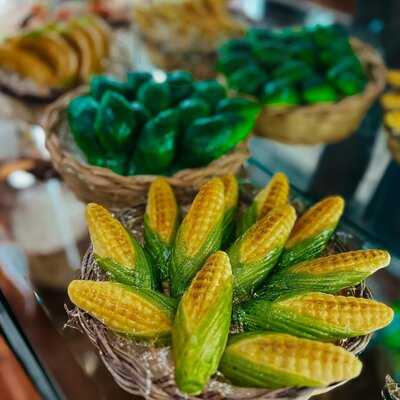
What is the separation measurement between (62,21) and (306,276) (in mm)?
1092

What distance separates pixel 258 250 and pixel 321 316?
0.09 metres

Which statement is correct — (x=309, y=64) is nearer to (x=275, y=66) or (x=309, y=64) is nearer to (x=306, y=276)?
(x=275, y=66)

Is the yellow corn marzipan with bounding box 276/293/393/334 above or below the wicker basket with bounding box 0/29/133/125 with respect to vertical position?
above

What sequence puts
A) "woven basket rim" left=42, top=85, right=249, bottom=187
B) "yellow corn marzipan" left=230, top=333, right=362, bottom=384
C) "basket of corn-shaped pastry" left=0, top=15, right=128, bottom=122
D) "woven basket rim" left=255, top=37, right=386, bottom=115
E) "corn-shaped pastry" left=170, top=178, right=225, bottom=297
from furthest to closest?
1. "basket of corn-shaped pastry" left=0, top=15, right=128, bottom=122
2. "woven basket rim" left=255, top=37, right=386, bottom=115
3. "woven basket rim" left=42, top=85, right=249, bottom=187
4. "corn-shaped pastry" left=170, top=178, right=225, bottom=297
5. "yellow corn marzipan" left=230, top=333, right=362, bottom=384

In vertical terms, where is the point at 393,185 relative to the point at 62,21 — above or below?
below

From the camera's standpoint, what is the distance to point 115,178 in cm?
66

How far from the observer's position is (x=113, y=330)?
0.46 meters

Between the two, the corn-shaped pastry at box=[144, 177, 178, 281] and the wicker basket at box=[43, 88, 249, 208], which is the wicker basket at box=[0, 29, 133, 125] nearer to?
the wicker basket at box=[43, 88, 249, 208]

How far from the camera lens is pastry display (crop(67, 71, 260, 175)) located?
0.68 meters

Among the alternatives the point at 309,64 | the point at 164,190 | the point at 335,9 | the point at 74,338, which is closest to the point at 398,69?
the point at 309,64

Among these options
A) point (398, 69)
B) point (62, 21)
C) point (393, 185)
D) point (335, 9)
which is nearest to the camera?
point (393, 185)

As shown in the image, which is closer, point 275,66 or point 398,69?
point 275,66

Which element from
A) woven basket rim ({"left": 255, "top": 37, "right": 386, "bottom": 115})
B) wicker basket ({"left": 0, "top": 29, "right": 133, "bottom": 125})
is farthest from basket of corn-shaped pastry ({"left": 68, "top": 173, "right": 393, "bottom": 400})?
wicker basket ({"left": 0, "top": 29, "right": 133, "bottom": 125})

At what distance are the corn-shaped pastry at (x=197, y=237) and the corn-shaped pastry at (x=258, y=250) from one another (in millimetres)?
29
